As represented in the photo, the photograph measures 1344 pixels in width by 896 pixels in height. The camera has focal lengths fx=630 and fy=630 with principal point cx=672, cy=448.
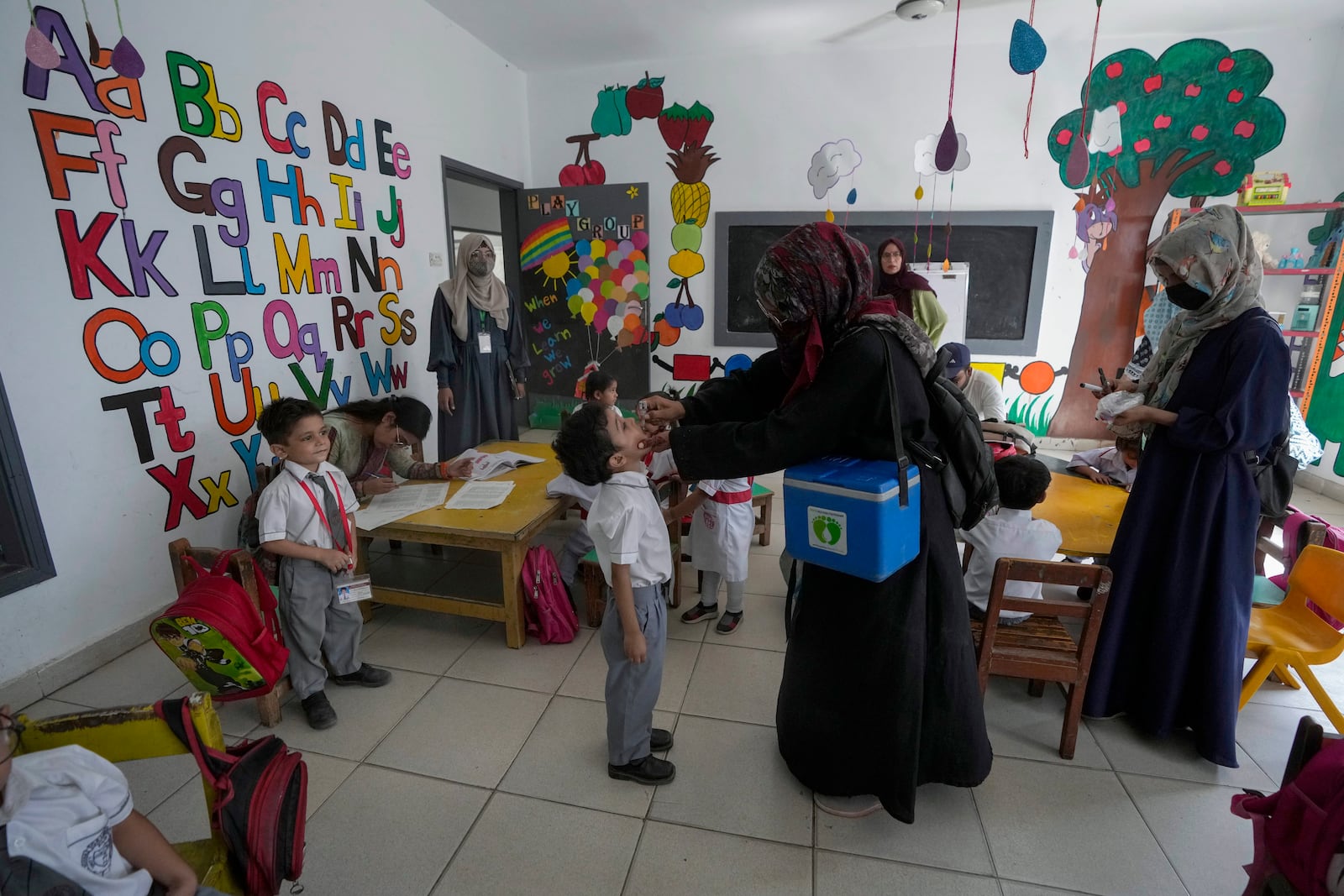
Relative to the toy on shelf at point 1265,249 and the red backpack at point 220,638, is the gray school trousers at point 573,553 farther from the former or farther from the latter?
the toy on shelf at point 1265,249

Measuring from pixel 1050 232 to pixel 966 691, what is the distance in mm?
4438

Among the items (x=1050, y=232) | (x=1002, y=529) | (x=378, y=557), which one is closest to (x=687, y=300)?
(x=1050, y=232)

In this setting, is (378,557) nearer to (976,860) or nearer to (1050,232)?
(976,860)

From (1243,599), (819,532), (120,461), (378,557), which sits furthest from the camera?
(378,557)

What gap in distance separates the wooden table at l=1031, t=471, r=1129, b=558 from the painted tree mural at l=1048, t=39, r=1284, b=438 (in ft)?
9.22

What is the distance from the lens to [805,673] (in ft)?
5.39

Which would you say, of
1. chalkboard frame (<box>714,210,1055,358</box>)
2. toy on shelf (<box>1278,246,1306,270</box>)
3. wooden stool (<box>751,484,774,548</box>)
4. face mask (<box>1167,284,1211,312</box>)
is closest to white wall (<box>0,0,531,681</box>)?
wooden stool (<box>751,484,774,548</box>)

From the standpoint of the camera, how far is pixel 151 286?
2537 millimetres

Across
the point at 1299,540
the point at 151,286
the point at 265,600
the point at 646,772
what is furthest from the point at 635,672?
the point at 151,286

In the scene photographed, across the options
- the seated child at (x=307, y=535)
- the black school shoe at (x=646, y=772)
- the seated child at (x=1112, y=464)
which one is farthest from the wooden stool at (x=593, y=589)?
the seated child at (x=1112, y=464)

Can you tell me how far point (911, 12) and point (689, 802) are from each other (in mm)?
4573

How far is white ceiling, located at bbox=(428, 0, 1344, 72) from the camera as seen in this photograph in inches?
160

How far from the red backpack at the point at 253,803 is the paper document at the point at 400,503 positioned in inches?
52.1

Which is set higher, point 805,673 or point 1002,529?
point 1002,529
